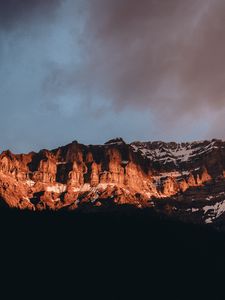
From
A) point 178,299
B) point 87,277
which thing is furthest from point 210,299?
point 87,277

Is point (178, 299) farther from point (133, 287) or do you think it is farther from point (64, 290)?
point (64, 290)

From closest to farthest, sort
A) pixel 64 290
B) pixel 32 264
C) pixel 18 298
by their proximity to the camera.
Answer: pixel 18 298
pixel 64 290
pixel 32 264

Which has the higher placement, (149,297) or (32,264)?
(32,264)

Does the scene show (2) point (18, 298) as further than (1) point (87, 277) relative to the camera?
No

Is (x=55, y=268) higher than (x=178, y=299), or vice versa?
(x=55, y=268)

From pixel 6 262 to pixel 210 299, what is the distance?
65.0m

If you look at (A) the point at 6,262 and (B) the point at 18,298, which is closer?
(B) the point at 18,298

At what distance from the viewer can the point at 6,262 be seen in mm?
186375

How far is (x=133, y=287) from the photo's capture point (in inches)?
7830

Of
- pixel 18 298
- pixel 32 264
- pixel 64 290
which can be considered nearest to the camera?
pixel 18 298

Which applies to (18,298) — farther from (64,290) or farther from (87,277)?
(87,277)

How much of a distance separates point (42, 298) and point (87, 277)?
88.6 ft

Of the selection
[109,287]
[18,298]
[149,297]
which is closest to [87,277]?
[109,287]

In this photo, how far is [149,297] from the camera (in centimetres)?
19338
